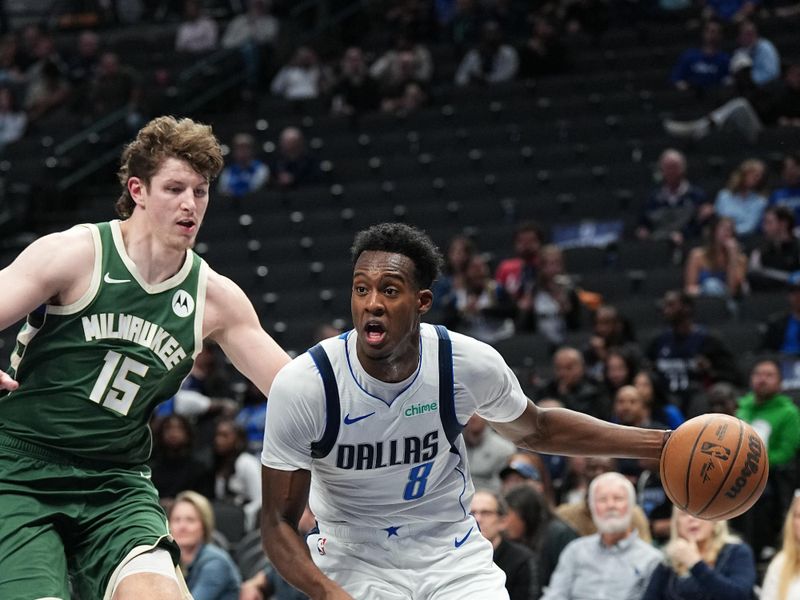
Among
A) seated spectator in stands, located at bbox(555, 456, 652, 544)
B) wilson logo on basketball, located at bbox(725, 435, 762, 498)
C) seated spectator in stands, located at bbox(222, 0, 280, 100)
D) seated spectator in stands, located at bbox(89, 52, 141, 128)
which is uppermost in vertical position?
seated spectator in stands, located at bbox(222, 0, 280, 100)

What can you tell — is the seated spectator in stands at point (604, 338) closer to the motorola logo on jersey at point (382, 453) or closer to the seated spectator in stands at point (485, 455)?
the seated spectator in stands at point (485, 455)

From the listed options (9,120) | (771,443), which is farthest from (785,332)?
(9,120)

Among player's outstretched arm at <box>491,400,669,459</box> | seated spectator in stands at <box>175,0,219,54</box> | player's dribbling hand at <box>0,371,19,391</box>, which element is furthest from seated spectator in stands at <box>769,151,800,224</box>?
player's dribbling hand at <box>0,371,19,391</box>

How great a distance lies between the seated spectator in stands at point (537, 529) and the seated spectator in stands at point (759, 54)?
288 inches

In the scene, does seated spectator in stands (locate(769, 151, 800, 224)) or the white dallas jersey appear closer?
the white dallas jersey

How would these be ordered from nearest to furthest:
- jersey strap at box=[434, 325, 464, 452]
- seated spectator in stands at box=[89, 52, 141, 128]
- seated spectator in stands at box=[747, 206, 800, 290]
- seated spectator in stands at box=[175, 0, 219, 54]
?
jersey strap at box=[434, 325, 464, 452] < seated spectator in stands at box=[747, 206, 800, 290] < seated spectator in stands at box=[89, 52, 141, 128] < seated spectator in stands at box=[175, 0, 219, 54]

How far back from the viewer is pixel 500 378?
4.67m

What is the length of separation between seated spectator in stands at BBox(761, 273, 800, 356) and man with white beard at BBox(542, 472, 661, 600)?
3081 millimetres

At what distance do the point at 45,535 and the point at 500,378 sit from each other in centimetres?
160

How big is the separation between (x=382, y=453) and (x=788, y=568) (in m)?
3.42

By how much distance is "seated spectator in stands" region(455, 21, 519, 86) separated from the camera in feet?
51.4

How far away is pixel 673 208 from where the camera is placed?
40.2ft

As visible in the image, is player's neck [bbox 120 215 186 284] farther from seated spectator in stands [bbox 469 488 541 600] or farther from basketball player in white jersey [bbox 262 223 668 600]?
seated spectator in stands [bbox 469 488 541 600]

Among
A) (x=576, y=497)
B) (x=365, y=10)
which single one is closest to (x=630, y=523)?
(x=576, y=497)
